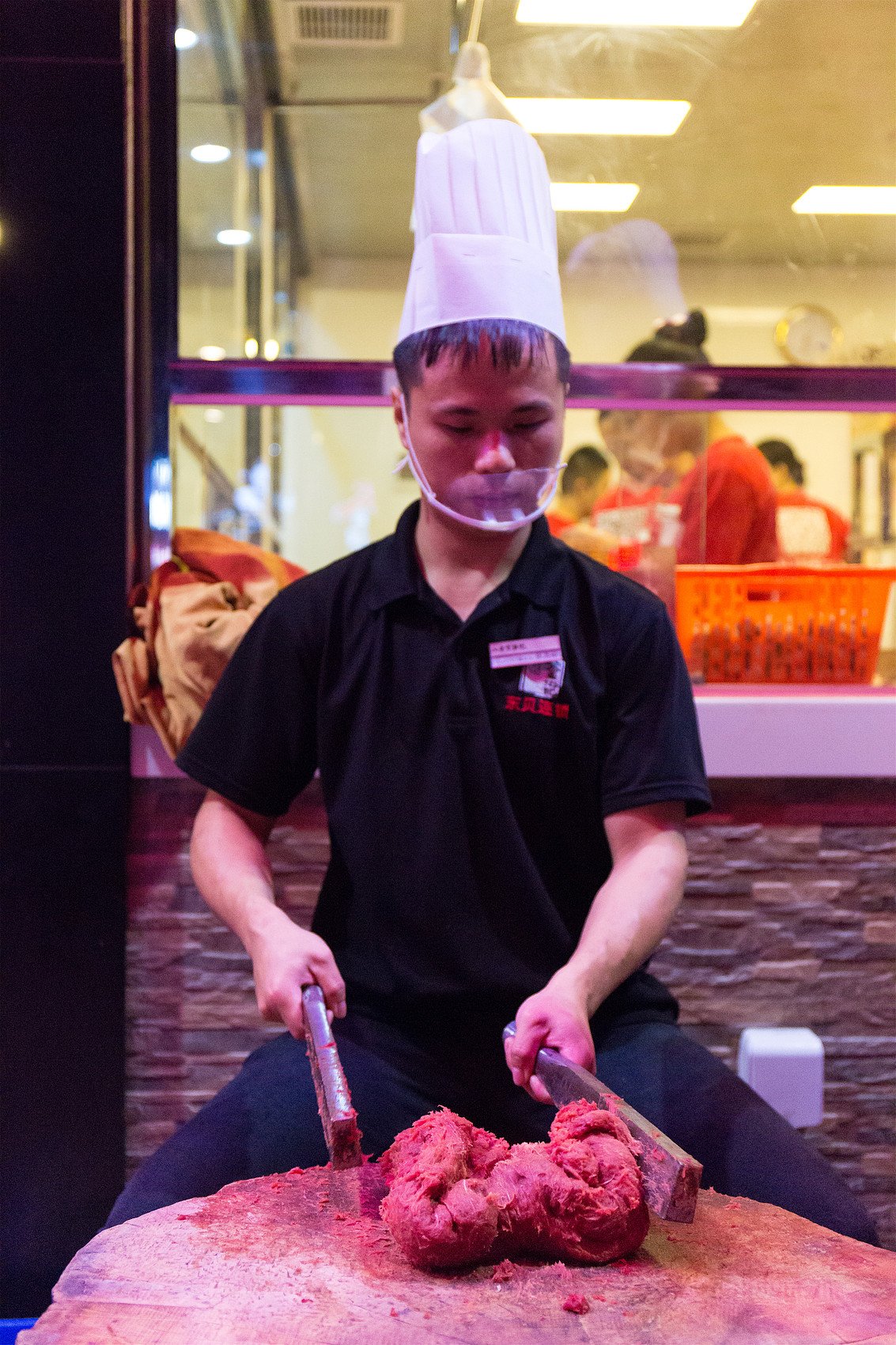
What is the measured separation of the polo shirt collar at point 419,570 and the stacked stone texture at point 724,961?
536 mm

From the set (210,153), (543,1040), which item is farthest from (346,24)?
(543,1040)

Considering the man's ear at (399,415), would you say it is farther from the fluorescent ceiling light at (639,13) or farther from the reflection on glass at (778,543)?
the fluorescent ceiling light at (639,13)

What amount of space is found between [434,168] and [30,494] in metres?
0.87

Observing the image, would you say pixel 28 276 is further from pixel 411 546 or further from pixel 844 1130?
pixel 844 1130

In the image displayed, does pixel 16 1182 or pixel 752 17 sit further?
pixel 752 17

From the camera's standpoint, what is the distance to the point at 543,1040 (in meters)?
1.15

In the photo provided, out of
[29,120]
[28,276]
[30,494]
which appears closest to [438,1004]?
[30,494]

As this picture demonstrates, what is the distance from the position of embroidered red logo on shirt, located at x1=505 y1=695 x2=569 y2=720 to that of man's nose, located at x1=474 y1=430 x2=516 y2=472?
30cm

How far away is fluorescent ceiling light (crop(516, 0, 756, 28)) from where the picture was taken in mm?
2504

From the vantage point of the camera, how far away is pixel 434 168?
1.56m

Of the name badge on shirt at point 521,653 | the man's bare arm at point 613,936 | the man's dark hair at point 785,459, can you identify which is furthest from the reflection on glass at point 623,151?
the man's bare arm at point 613,936

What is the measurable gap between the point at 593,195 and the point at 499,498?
1.61 meters

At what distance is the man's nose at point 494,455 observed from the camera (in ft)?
4.67

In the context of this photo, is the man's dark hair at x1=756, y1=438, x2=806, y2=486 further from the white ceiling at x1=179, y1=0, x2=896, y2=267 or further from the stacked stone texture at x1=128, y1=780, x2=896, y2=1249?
the stacked stone texture at x1=128, y1=780, x2=896, y2=1249
